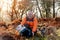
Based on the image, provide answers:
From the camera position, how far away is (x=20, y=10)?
13.1 ft

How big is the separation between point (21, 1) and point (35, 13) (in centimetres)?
39

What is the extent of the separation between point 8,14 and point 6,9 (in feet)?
0.37

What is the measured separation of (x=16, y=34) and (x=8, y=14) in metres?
0.45

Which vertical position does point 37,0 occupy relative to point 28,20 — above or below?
above

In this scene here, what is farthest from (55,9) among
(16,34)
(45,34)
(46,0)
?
(16,34)

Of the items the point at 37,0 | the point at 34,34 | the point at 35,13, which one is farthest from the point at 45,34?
the point at 37,0

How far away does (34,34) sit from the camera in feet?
13.0

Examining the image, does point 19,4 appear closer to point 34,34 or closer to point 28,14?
point 28,14

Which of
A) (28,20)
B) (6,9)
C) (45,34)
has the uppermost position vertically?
(6,9)

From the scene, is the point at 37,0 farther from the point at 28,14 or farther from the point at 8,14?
the point at 8,14

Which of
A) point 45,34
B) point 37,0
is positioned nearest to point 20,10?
point 37,0

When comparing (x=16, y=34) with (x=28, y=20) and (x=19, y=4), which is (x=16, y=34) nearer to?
(x=28, y=20)

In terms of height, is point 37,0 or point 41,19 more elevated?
point 37,0

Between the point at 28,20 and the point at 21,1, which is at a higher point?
the point at 21,1
